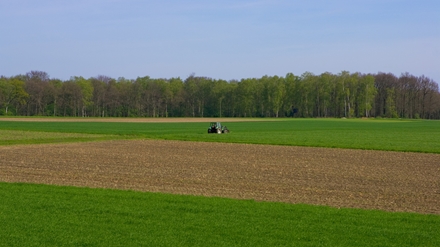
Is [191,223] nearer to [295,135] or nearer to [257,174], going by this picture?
[257,174]

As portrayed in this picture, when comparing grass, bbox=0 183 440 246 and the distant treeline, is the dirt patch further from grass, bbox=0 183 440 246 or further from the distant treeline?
the distant treeline

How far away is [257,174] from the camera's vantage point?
24.0 metres

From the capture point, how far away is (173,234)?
448 inches

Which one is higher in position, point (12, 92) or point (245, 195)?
point (12, 92)

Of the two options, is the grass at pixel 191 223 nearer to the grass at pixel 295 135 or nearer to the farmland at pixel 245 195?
the farmland at pixel 245 195

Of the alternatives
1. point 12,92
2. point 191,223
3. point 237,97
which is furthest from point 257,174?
point 237,97

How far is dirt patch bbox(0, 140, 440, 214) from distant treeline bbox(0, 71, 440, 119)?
143 m

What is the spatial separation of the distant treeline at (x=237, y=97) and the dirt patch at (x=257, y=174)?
14267cm

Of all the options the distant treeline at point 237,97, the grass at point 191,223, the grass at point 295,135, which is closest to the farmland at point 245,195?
the grass at point 191,223

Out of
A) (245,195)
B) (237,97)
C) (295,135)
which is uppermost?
(237,97)

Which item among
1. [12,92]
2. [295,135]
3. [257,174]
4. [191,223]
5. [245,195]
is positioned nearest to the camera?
[191,223]

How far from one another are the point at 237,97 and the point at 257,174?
166m

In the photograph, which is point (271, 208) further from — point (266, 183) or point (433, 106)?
point (433, 106)

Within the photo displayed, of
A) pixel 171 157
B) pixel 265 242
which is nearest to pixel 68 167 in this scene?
pixel 171 157
